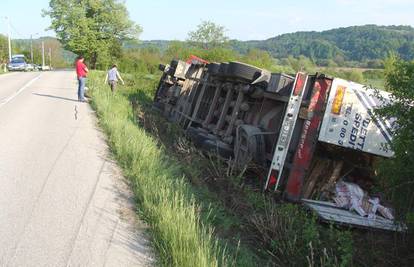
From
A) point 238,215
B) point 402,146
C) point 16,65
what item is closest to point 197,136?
point 238,215

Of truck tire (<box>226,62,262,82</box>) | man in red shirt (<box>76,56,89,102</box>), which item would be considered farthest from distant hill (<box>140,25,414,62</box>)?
truck tire (<box>226,62,262,82</box>)

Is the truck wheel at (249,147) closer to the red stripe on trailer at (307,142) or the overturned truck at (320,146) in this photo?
the overturned truck at (320,146)

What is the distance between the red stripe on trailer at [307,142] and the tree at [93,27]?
53.7 metres

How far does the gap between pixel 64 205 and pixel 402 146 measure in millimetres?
3695

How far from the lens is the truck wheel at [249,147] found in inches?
316

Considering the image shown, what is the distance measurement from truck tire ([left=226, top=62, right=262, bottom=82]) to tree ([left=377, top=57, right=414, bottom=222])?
380cm

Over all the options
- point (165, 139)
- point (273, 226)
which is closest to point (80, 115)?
point (165, 139)

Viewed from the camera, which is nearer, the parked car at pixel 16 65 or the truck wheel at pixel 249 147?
the truck wheel at pixel 249 147

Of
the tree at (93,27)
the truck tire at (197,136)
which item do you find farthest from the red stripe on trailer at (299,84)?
the tree at (93,27)

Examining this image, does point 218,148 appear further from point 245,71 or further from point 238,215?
point 238,215

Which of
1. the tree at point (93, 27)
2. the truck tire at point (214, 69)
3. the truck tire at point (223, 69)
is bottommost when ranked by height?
the tree at point (93, 27)

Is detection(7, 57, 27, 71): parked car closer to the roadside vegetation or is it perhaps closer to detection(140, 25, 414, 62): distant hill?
detection(140, 25, 414, 62): distant hill

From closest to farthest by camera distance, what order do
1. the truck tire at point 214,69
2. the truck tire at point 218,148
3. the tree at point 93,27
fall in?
the truck tire at point 218,148
the truck tire at point 214,69
the tree at point 93,27

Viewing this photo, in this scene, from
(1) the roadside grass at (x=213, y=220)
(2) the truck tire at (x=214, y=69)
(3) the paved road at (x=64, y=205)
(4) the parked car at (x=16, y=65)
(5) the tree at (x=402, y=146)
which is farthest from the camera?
(4) the parked car at (x=16, y=65)
